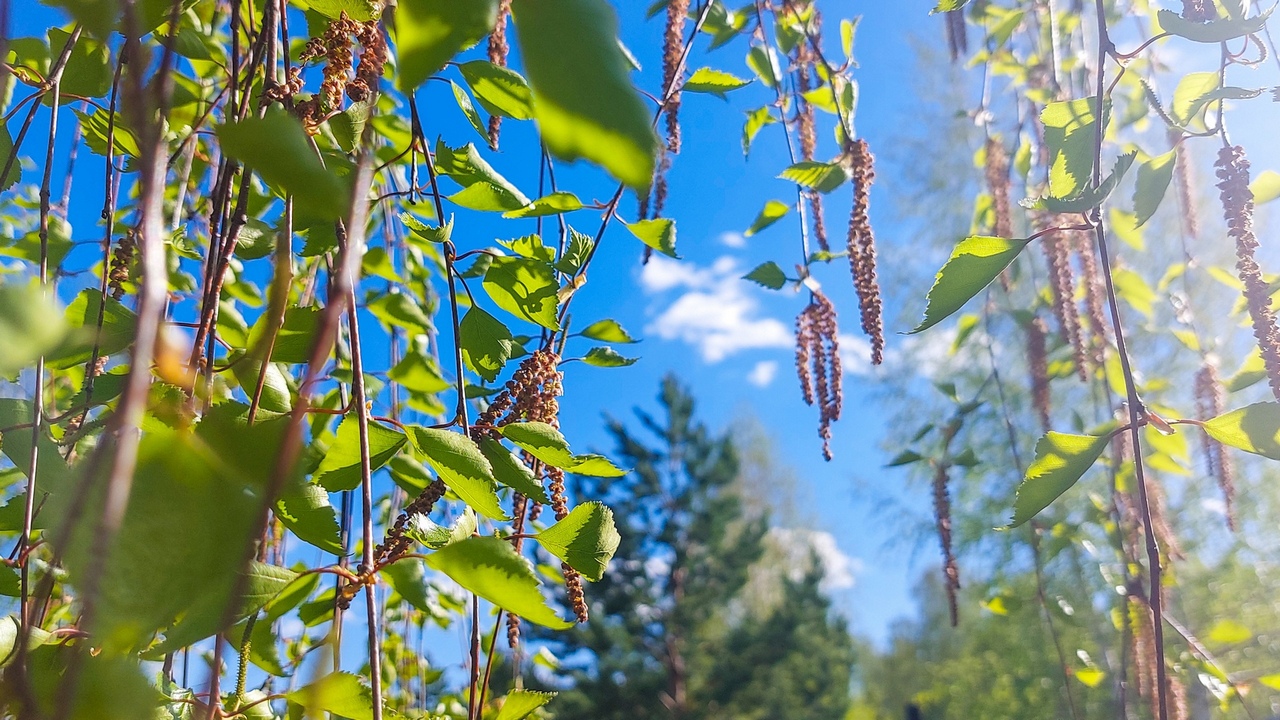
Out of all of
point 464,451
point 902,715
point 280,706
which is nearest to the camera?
point 464,451

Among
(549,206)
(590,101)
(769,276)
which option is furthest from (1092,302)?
(590,101)

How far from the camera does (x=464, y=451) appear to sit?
0.46 meters

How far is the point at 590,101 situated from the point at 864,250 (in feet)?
2.37

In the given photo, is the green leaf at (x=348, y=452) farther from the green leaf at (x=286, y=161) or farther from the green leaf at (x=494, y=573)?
the green leaf at (x=286, y=161)

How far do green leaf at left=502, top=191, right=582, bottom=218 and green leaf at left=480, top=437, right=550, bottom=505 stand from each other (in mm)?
188

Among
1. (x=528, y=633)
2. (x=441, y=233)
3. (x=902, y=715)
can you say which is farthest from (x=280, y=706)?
(x=902, y=715)

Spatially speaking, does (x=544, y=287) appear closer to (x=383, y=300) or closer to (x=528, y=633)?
(x=383, y=300)

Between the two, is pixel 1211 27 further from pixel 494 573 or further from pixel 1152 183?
pixel 494 573

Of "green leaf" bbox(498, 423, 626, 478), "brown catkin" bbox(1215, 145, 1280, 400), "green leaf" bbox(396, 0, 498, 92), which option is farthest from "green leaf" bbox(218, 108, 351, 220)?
"brown catkin" bbox(1215, 145, 1280, 400)

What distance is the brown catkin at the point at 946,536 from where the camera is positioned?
132 centimetres

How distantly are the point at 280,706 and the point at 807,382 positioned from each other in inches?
41.8

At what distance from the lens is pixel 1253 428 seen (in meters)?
0.57

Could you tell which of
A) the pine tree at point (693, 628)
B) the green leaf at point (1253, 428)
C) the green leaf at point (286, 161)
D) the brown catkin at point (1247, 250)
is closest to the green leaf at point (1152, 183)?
the brown catkin at point (1247, 250)

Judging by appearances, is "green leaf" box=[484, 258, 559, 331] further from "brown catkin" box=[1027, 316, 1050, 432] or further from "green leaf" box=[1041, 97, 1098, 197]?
"brown catkin" box=[1027, 316, 1050, 432]
